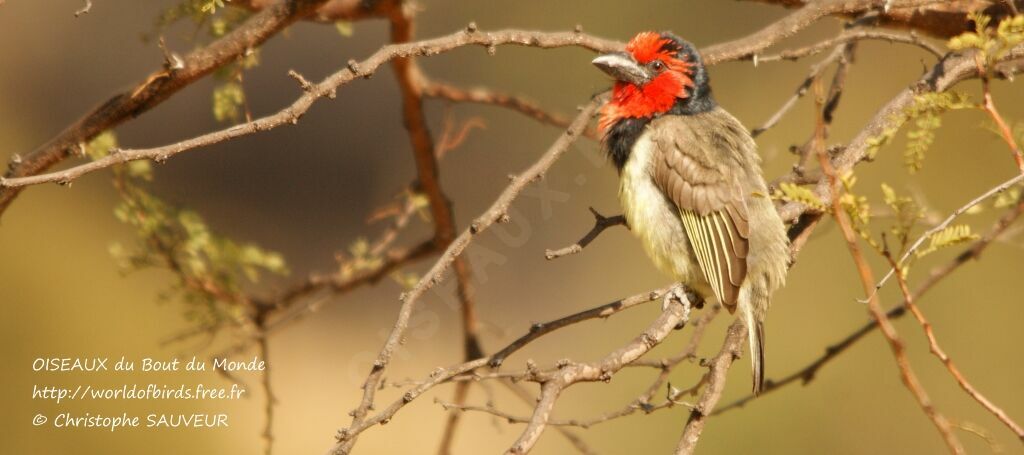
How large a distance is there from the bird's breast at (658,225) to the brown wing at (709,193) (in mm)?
30

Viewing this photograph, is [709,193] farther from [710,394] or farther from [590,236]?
[710,394]

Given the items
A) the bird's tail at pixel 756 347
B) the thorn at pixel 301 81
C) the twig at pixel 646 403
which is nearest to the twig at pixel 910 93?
the bird's tail at pixel 756 347

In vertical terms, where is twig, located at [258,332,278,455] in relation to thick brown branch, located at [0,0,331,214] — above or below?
below

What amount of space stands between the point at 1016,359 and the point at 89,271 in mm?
5312

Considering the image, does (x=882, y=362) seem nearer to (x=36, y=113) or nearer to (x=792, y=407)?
(x=792, y=407)

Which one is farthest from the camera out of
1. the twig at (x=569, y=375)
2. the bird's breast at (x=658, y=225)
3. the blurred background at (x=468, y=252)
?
the blurred background at (x=468, y=252)

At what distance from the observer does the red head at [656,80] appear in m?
3.30

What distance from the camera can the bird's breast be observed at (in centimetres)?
314

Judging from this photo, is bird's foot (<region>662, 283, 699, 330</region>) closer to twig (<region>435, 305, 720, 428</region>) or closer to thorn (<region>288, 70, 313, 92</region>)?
twig (<region>435, 305, 720, 428</region>)

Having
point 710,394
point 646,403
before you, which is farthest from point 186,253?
point 710,394

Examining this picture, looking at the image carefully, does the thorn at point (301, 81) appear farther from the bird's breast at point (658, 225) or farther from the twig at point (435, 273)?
the bird's breast at point (658, 225)

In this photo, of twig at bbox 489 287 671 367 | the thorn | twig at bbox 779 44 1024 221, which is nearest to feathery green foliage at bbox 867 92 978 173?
twig at bbox 779 44 1024 221

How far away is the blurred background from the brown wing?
1.75 m

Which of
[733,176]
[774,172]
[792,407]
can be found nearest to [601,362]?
[733,176]
